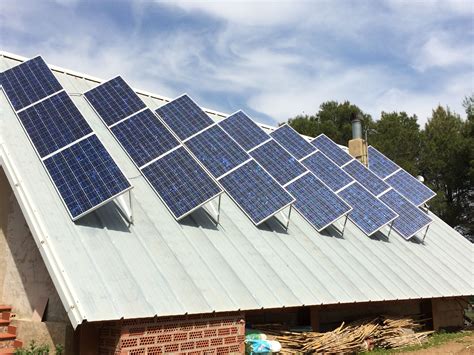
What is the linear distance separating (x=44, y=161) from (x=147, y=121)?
4309 millimetres

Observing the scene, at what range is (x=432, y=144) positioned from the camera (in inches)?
1827

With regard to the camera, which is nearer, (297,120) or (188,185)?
(188,185)

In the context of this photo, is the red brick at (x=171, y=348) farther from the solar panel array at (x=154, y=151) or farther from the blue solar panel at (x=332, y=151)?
the blue solar panel at (x=332, y=151)

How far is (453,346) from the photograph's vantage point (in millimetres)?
15648

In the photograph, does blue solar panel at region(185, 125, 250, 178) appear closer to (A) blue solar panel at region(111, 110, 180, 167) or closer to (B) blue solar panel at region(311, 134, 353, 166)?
(A) blue solar panel at region(111, 110, 180, 167)

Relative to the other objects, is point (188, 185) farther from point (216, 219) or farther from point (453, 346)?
point (453, 346)

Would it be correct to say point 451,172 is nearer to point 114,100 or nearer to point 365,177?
point 365,177

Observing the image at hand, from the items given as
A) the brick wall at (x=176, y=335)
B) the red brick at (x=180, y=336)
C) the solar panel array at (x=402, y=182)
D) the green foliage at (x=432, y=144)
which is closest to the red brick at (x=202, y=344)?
the brick wall at (x=176, y=335)

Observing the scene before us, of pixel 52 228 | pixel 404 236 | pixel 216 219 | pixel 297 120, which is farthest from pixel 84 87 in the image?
pixel 297 120

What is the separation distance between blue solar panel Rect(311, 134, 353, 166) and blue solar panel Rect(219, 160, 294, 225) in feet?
27.0

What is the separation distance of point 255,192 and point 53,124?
6.33 metres

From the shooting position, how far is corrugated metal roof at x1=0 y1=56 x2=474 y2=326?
30.4 ft

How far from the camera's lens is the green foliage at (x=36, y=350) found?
933 centimetres

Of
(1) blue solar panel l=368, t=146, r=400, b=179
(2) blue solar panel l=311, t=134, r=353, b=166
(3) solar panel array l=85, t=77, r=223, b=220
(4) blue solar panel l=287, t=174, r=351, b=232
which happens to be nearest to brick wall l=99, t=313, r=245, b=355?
(3) solar panel array l=85, t=77, r=223, b=220
